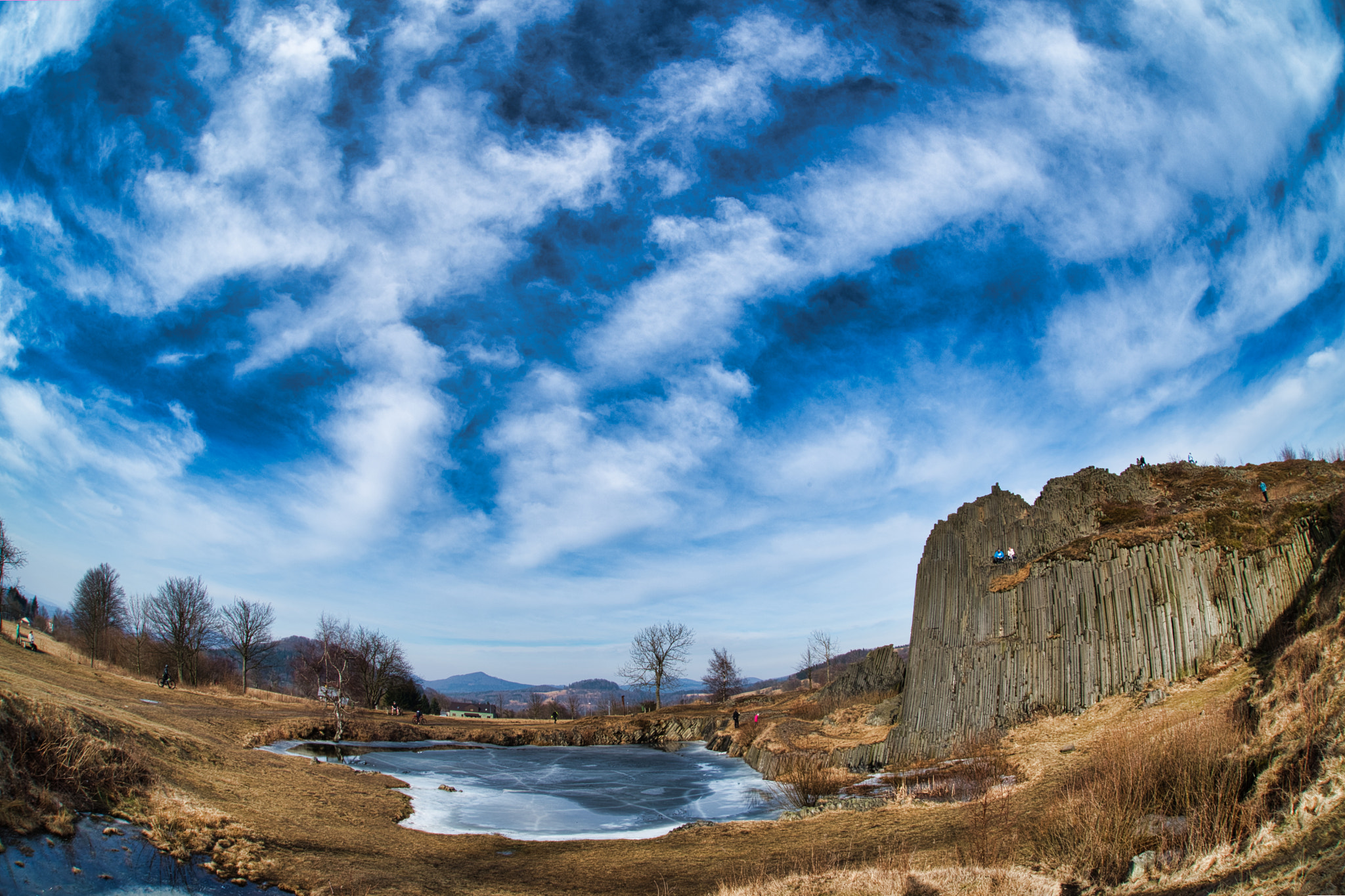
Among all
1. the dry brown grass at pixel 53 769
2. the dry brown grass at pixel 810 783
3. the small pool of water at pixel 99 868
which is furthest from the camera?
the dry brown grass at pixel 810 783

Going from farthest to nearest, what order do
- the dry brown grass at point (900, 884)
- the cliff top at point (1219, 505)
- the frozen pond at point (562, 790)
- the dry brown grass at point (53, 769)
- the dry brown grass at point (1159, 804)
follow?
the frozen pond at point (562, 790)
the cliff top at point (1219, 505)
the dry brown grass at point (53, 769)
the dry brown grass at point (900, 884)
the dry brown grass at point (1159, 804)

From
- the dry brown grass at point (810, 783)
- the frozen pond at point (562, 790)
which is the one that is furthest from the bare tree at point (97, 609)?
the dry brown grass at point (810, 783)

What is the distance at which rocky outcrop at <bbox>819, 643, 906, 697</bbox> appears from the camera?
38031 millimetres

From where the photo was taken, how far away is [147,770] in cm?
1316

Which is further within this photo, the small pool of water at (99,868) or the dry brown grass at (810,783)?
the dry brown grass at (810,783)

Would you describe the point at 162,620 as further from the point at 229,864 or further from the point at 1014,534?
the point at 1014,534

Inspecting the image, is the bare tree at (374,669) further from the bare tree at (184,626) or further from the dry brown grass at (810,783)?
the dry brown grass at (810,783)

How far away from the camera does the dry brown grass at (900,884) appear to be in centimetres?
767

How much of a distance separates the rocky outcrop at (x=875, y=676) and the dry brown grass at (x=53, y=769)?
1352 inches

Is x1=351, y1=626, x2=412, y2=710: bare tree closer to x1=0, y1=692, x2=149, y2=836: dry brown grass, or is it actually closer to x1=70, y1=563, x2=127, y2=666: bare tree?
x1=70, y1=563, x2=127, y2=666: bare tree

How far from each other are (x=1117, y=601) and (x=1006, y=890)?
14.0 m

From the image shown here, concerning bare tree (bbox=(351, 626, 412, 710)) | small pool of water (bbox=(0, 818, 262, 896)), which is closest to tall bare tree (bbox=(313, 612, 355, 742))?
bare tree (bbox=(351, 626, 412, 710))

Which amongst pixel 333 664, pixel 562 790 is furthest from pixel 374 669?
pixel 562 790

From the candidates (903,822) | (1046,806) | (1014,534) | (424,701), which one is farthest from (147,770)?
(424,701)
